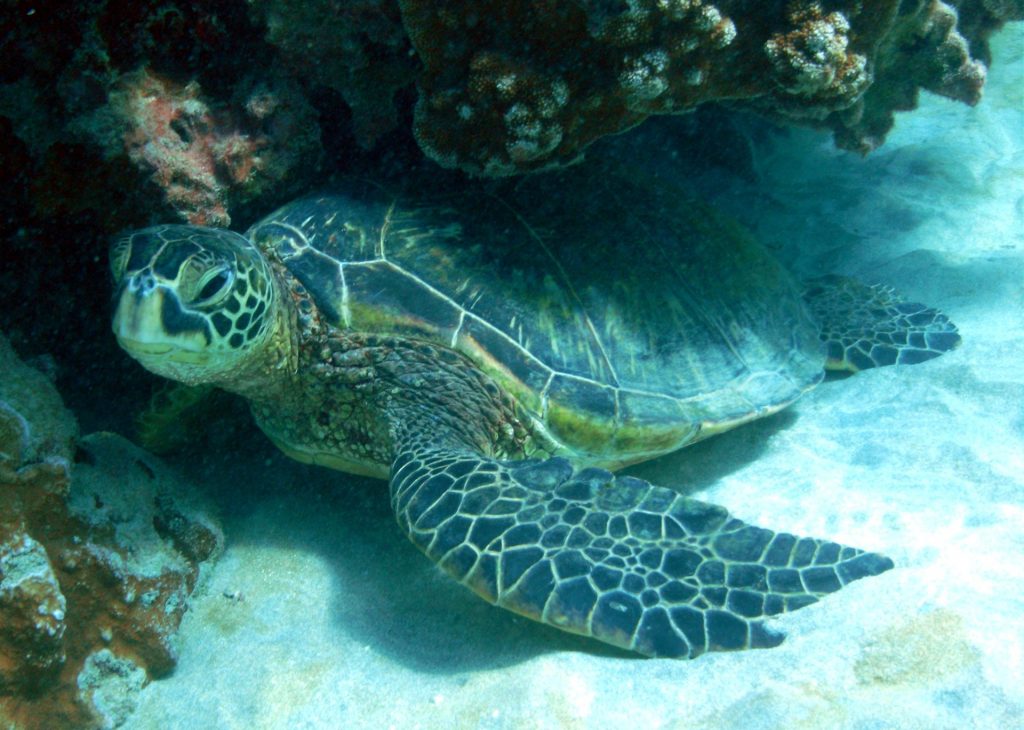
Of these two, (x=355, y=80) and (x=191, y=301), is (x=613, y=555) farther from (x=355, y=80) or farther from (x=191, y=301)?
(x=355, y=80)

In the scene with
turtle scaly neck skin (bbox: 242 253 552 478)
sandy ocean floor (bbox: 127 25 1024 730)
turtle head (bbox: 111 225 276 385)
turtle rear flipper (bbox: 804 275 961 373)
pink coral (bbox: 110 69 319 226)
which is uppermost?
pink coral (bbox: 110 69 319 226)

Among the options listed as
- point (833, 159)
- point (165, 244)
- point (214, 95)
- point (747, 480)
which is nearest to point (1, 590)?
point (165, 244)

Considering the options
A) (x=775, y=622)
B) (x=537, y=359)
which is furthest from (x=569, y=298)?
(x=775, y=622)

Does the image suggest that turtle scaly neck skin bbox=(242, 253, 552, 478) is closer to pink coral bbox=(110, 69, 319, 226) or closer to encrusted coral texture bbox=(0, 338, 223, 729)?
pink coral bbox=(110, 69, 319, 226)

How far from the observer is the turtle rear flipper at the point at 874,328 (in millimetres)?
3516

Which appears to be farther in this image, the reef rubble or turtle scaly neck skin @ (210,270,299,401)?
turtle scaly neck skin @ (210,270,299,401)

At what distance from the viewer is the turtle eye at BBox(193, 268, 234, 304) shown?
231cm

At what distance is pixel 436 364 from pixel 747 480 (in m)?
1.57

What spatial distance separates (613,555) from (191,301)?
1.78 metres

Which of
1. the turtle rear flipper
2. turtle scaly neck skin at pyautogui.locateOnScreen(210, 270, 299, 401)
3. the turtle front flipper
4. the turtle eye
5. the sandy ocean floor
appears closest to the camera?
the sandy ocean floor

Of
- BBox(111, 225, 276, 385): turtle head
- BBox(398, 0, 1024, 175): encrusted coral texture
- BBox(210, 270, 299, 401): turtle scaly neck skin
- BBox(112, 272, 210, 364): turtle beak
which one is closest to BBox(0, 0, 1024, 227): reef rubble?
BBox(398, 0, 1024, 175): encrusted coral texture

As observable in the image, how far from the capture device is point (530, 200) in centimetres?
318

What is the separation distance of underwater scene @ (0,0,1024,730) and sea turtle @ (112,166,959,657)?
0.02 m

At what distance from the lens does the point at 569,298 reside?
10.0ft
